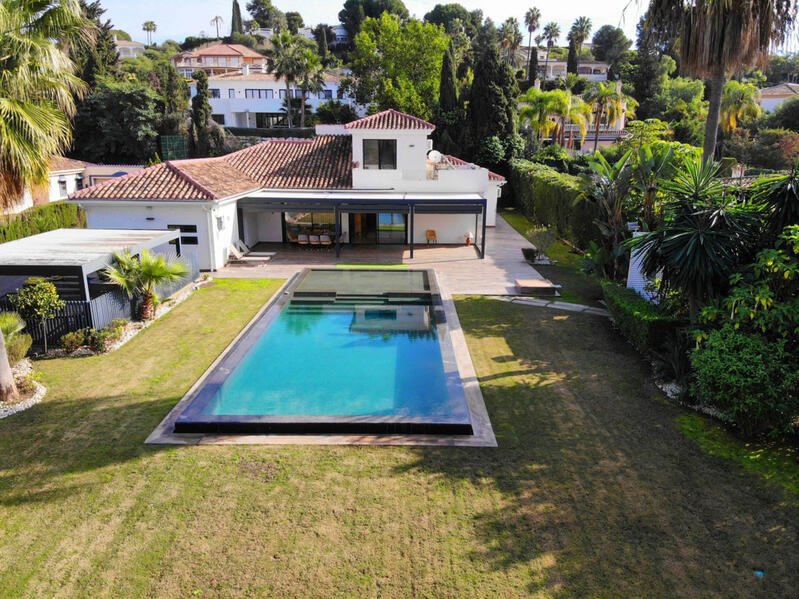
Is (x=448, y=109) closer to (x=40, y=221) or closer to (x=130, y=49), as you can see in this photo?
(x=40, y=221)

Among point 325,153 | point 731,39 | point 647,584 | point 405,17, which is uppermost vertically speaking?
point 405,17

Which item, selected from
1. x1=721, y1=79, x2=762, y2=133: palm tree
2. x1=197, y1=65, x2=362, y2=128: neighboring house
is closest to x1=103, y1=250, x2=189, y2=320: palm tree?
x1=721, y1=79, x2=762, y2=133: palm tree

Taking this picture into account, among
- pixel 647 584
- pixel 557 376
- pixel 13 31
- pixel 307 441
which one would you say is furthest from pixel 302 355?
pixel 647 584

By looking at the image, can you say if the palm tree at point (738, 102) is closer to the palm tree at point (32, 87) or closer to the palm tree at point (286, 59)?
the palm tree at point (286, 59)

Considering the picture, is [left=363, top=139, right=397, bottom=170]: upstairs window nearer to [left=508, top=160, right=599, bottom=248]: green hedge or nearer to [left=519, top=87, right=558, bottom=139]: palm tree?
[left=508, top=160, right=599, bottom=248]: green hedge

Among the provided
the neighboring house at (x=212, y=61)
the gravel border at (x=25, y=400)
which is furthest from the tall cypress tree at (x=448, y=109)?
the neighboring house at (x=212, y=61)

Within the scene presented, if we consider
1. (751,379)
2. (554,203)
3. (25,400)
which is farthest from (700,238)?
(554,203)

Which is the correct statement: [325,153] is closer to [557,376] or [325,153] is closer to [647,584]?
[557,376]
